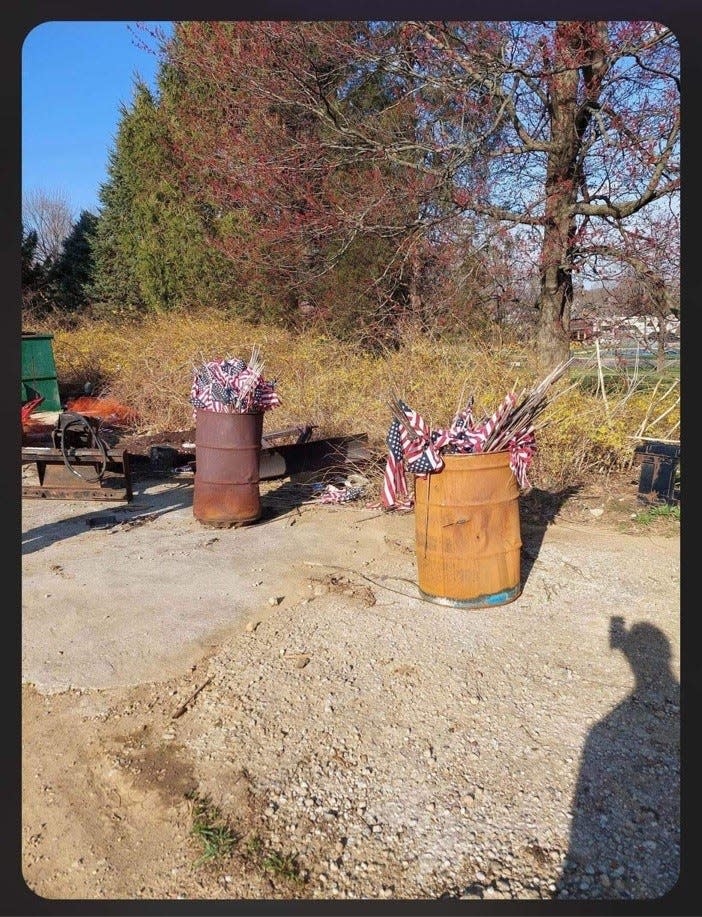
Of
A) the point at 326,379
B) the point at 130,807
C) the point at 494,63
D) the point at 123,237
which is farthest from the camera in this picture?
the point at 123,237

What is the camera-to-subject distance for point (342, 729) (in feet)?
9.23

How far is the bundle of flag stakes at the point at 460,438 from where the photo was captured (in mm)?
3766

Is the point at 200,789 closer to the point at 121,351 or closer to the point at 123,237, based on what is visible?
the point at 121,351

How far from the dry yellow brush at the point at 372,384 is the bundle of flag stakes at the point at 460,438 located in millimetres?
503

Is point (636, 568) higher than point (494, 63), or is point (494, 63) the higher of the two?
point (494, 63)

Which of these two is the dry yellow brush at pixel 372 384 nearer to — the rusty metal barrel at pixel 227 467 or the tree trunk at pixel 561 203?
the tree trunk at pixel 561 203

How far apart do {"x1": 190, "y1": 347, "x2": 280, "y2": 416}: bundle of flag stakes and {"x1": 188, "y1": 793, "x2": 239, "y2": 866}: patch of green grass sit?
3.64 m

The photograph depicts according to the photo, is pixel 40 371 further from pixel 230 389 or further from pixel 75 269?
pixel 75 269

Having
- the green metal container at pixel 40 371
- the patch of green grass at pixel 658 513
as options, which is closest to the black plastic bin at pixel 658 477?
the patch of green grass at pixel 658 513

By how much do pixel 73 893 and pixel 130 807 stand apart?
36 centimetres

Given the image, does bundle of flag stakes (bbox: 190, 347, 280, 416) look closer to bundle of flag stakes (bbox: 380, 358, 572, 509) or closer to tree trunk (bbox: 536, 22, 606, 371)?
bundle of flag stakes (bbox: 380, 358, 572, 509)

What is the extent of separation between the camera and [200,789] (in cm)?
244

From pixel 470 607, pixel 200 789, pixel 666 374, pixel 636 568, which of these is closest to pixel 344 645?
pixel 470 607

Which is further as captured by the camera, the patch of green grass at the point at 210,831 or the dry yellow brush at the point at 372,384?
the dry yellow brush at the point at 372,384
